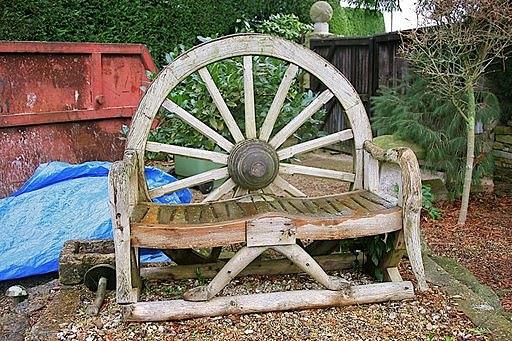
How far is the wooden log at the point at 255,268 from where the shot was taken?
2.54m

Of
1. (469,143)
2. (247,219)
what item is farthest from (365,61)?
(247,219)

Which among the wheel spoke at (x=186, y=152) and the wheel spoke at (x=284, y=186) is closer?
the wheel spoke at (x=186, y=152)

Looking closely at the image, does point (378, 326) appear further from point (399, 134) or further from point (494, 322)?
point (399, 134)

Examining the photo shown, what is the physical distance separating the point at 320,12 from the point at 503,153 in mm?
3866

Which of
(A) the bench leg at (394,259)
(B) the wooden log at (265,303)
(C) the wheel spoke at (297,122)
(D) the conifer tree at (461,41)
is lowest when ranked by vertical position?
(B) the wooden log at (265,303)

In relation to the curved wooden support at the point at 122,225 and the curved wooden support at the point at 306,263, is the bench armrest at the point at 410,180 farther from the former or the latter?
the curved wooden support at the point at 122,225

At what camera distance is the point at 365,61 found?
6723mm

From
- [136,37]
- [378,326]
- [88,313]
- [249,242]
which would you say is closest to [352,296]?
[378,326]

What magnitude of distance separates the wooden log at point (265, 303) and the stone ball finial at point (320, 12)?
6206 mm

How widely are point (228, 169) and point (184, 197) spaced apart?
3.41ft

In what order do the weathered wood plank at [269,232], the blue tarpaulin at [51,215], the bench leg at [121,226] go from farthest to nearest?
the blue tarpaulin at [51,215] → the weathered wood plank at [269,232] → the bench leg at [121,226]

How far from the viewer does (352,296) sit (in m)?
2.26

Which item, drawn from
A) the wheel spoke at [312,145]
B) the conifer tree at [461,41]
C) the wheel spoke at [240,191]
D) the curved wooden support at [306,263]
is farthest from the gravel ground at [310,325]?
the conifer tree at [461,41]

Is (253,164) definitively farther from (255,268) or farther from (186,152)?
(255,268)
